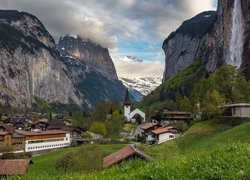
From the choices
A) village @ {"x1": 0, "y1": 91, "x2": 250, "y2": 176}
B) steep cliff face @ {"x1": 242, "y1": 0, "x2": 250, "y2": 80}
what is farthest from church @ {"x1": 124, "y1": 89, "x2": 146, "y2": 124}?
steep cliff face @ {"x1": 242, "y1": 0, "x2": 250, "y2": 80}

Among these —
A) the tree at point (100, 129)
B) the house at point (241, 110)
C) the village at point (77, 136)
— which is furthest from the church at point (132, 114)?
the house at point (241, 110)

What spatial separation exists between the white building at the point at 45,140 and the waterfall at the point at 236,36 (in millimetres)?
64066

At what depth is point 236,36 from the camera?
132 m

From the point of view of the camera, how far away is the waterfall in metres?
126

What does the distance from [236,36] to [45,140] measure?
76.1m

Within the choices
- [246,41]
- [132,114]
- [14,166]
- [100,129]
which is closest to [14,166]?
[14,166]

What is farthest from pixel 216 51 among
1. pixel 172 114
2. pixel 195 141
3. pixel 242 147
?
pixel 242 147

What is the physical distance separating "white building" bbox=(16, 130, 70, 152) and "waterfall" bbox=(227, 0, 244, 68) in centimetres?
6407

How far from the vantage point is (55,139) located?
119 meters

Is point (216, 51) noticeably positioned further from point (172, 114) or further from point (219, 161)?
point (219, 161)

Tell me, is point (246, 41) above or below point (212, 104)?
above

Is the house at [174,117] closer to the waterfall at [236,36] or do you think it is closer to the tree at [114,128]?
the tree at [114,128]

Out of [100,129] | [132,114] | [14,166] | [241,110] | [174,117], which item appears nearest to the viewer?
[14,166]

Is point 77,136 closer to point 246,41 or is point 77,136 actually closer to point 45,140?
point 45,140
